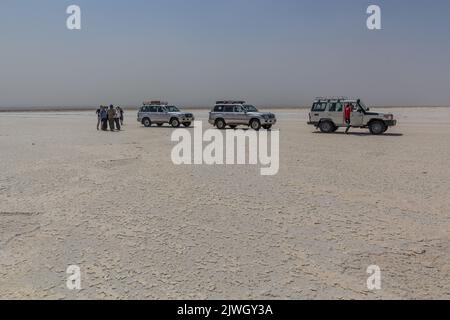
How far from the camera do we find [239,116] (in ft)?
86.6

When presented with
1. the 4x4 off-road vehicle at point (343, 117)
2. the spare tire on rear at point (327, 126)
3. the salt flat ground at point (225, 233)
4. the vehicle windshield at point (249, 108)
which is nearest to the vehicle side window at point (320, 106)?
the 4x4 off-road vehicle at point (343, 117)

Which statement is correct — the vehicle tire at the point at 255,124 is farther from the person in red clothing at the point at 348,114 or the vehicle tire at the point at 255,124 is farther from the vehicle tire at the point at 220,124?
the person in red clothing at the point at 348,114

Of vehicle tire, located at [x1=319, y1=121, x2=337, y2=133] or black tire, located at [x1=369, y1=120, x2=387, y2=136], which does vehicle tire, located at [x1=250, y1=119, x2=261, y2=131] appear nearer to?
vehicle tire, located at [x1=319, y1=121, x2=337, y2=133]

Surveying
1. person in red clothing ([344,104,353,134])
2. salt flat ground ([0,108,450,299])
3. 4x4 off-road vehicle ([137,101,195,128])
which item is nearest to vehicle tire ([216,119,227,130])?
4x4 off-road vehicle ([137,101,195,128])

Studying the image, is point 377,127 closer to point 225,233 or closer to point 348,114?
point 348,114

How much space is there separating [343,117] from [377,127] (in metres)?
2.04

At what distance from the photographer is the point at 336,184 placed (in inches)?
329

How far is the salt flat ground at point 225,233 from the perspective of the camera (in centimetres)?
377

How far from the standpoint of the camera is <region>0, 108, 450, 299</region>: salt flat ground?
3.77 metres

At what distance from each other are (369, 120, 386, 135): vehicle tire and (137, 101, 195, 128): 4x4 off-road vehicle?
14141 millimetres

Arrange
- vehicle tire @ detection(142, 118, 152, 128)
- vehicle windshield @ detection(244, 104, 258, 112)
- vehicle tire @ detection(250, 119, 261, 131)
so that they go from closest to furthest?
vehicle tire @ detection(250, 119, 261, 131)
vehicle windshield @ detection(244, 104, 258, 112)
vehicle tire @ detection(142, 118, 152, 128)

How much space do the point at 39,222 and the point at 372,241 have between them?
4.93m
